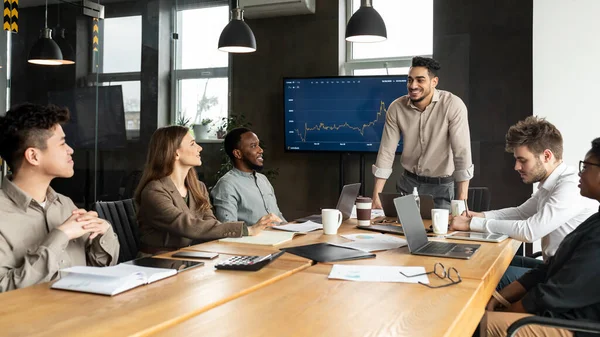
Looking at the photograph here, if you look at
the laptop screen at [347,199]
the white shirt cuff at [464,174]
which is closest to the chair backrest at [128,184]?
the laptop screen at [347,199]

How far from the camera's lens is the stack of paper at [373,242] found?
2.15m

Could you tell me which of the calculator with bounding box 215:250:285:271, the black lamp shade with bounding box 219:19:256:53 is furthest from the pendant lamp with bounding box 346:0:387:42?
the calculator with bounding box 215:250:285:271

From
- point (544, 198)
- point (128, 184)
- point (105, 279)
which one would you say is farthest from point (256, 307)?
point (128, 184)

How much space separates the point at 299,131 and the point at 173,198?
317 centimetres

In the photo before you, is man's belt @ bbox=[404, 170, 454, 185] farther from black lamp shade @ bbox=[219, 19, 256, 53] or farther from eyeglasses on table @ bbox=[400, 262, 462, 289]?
eyeglasses on table @ bbox=[400, 262, 462, 289]

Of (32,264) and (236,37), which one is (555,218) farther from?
(236,37)

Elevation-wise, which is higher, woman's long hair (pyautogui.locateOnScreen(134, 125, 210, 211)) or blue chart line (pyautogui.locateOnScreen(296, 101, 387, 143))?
blue chart line (pyautogui.locateOnScreen(296, 101, 387, 143))

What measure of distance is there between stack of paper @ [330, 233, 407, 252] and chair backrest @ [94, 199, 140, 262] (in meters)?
1.01

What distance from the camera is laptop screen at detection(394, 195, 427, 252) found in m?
2.04

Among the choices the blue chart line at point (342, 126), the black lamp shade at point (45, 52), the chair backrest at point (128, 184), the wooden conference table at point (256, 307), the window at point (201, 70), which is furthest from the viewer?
the window at point (201, 70)

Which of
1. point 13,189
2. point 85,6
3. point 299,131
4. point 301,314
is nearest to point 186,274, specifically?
point 301,314

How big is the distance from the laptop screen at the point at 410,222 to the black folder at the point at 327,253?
172 millimetres

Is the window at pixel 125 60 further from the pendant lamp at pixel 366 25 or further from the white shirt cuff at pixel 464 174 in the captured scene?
the white shirt cuff at pixel 464 174

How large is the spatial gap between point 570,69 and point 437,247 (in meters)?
3.24
